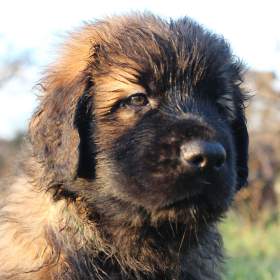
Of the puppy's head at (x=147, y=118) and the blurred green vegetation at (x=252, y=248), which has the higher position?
the puppy's head at (x=147, y=118)

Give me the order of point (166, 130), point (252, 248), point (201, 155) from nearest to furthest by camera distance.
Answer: point (201, 155), point (166, 130), point (252, 248)

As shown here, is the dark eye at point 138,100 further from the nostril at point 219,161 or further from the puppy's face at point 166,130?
the nostril at point 219,161

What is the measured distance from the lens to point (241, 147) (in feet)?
11.5

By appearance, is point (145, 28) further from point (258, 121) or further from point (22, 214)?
point (258, 121)

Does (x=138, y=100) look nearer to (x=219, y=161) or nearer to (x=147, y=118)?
(x=147, y=118)

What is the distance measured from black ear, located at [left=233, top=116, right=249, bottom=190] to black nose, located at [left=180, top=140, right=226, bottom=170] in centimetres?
91

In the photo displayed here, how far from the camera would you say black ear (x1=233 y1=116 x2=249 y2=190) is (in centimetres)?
349

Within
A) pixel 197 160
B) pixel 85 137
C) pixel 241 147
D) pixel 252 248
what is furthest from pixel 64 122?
pixel 252 248

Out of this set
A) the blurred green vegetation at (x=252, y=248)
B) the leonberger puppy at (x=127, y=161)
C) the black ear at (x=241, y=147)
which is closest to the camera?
the leonberger puppy at (x=127, y=161)

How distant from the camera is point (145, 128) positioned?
2.79m

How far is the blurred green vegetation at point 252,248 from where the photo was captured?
214 inches

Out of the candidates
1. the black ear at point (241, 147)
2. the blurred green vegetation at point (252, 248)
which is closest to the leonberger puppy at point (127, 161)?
the black ear at point (241, 147)

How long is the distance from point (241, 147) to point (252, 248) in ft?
14.2

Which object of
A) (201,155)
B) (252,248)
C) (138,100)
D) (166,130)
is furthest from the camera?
(252,248)
